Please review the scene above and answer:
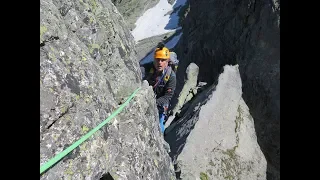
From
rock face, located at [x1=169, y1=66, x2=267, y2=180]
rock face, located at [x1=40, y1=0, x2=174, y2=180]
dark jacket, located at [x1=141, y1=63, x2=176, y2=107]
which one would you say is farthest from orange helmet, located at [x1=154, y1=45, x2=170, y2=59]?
rock face, located at [x1=169, y1=66, x2=267, y2=180]

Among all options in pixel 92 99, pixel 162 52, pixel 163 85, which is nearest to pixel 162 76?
pixel 163 85

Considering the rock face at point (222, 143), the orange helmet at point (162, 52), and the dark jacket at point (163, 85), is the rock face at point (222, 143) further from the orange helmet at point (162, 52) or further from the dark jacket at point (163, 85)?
the orange helmet at point (162, 52)

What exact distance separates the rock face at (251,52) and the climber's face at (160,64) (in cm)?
551

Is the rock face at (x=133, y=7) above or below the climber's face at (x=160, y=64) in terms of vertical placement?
above

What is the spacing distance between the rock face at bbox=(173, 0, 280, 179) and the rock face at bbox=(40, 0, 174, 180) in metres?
7.17

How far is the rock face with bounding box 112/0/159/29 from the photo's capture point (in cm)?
10881

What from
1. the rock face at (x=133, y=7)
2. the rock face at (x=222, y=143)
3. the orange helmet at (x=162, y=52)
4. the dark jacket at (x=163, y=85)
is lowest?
the rock face at (x=222, y=143)

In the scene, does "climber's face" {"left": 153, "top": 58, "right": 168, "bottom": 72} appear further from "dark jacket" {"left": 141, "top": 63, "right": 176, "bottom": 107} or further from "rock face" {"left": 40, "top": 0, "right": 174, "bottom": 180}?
"rock face" {"left": 40, "top": 0, "right": 174, "bottom": 180}

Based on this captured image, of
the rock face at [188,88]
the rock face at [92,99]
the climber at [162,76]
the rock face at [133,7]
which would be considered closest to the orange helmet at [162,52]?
the climber at [162,76]

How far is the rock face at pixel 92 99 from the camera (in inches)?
223

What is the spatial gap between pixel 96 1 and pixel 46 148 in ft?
16.7

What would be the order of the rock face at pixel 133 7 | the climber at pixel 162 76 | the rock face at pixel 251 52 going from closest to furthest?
the climber at pixel 162 76 < the rock face at pixel 251 52 < the rock face at pixel 133 7
